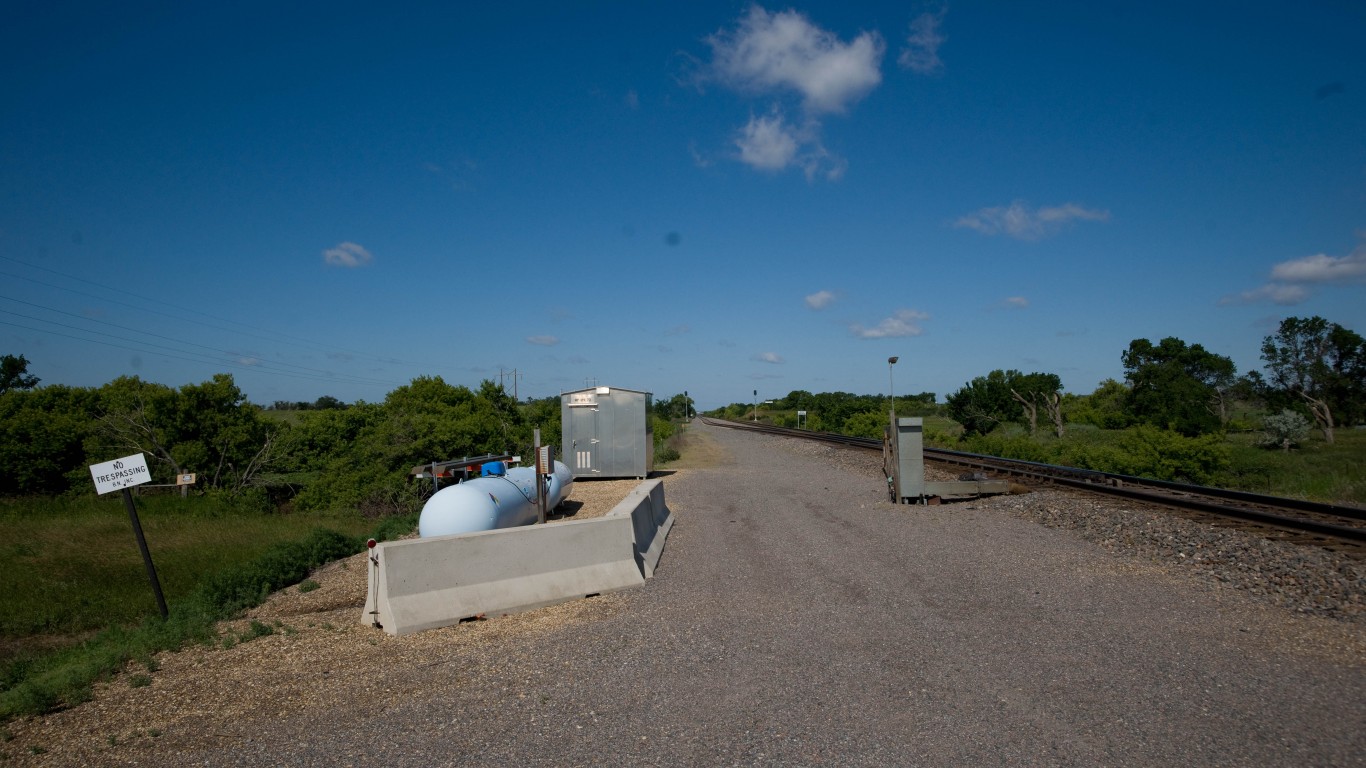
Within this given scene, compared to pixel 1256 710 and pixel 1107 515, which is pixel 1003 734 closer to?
pixel 1256 710

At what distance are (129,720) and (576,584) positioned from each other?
417cm

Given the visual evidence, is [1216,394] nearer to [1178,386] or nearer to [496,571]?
[1178,386]

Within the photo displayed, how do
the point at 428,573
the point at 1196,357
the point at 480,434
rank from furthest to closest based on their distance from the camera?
the point at 1196,357 < the point at 480,434 < the point at 428,573

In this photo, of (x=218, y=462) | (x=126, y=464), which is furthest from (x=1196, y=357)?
(x=126, y=464)

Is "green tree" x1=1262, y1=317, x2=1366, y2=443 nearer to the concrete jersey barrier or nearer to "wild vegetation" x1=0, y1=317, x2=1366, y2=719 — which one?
"wild vegetation" x1=0, y1=317, x2=1366, y2=719

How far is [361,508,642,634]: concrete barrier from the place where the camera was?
750 centimetres

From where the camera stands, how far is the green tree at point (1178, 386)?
162 feet

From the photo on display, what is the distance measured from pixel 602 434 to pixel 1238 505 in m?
14.7

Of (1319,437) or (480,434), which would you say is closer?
(480,434)

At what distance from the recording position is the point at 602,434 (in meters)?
21.6

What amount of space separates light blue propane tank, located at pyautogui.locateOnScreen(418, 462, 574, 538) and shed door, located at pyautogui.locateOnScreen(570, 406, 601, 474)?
7696mm

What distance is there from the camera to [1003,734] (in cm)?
471

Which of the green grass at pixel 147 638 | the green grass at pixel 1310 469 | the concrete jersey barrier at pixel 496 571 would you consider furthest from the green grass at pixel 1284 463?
the green grass at pixel 147 638

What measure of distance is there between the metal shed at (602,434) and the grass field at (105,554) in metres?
5.87
